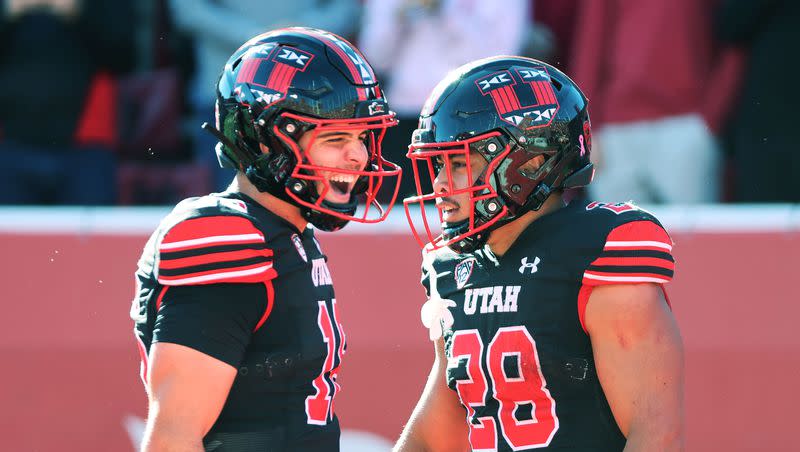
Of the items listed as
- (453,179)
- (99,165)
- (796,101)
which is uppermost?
(453,179)

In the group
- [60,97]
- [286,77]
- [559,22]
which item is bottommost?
[60,97]

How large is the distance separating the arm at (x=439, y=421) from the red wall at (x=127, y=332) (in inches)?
49.7

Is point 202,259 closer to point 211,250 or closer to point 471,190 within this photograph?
point 211,250

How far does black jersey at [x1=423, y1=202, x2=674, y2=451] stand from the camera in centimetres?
301

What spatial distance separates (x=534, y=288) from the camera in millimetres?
3082

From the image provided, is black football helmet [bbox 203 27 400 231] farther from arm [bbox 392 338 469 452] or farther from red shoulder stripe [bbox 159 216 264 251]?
arm [bbox 392 338 469 452]

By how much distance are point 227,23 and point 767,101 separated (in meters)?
2.61

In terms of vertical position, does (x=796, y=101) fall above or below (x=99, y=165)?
above

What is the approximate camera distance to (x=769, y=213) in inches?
184

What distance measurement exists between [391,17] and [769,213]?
6.86 feet

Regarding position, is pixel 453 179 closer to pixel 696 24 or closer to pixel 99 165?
pixel 696 24

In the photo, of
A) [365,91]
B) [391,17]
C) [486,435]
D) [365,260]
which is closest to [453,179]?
[365,91]

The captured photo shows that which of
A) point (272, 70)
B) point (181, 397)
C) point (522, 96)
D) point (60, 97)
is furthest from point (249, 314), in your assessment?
point (60, 97)

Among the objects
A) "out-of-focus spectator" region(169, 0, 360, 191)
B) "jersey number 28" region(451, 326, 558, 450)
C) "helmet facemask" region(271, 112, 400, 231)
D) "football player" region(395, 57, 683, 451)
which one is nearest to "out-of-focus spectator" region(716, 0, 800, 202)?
"out-of-focus spectator" region(169, 0, 360, 191)
